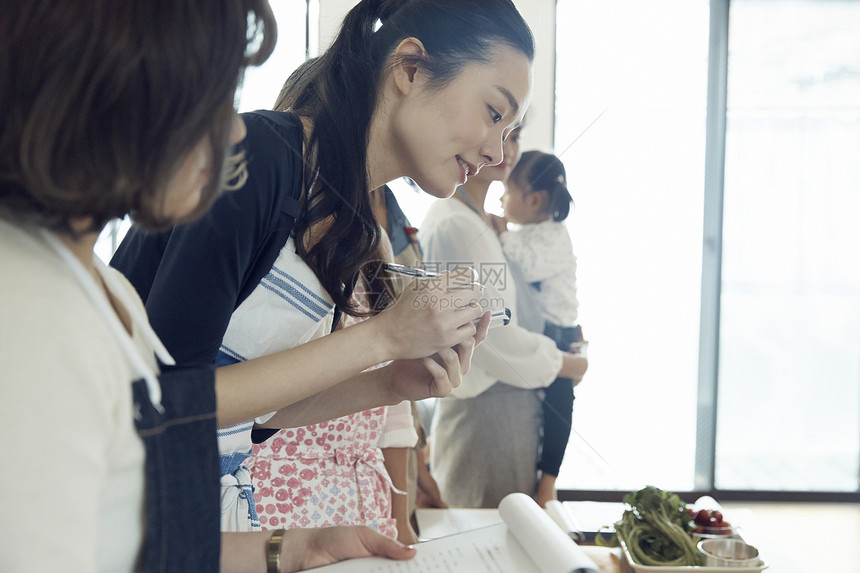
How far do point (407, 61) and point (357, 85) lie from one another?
63 millimetres

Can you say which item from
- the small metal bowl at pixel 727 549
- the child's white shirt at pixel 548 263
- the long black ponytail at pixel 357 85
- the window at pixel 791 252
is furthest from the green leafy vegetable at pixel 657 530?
the window at pixel 791 252

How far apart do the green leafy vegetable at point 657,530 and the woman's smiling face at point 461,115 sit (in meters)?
0.47

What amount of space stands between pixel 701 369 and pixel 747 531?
1.15m

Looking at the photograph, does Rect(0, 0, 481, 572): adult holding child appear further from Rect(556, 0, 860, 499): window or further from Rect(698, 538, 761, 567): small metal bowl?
Rect(556, 0, 860, 499): window

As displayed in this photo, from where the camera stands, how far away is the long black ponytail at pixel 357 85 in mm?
680

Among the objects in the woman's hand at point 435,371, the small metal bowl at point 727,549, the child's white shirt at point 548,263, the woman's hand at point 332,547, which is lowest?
the small metal bowl at point 727,549

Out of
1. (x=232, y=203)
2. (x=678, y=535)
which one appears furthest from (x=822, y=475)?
(x=232, y=203)

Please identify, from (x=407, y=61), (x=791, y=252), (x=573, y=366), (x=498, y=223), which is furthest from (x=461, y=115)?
(x=791, y=252)

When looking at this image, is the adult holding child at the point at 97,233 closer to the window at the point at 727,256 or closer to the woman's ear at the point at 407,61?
the woman's ear at the point at 407,61

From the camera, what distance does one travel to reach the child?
153 centimetres

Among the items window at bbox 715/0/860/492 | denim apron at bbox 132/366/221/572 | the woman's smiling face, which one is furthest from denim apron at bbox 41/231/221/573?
window at bbox 715/0/860/492

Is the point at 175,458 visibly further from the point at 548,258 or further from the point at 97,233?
the point at 548,258

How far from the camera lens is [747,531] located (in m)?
1.02

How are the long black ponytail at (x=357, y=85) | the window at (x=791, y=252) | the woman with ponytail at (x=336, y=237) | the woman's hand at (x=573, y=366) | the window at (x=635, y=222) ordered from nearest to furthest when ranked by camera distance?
1. the woman with ponytail at (x=336, y=237)
2. the long black ponytail at (x=357, y=85)
3. the window at (x=635, y=222)
4. the woman's hand at (x=573, y=366)
5. the window at (x=791, y=252)
